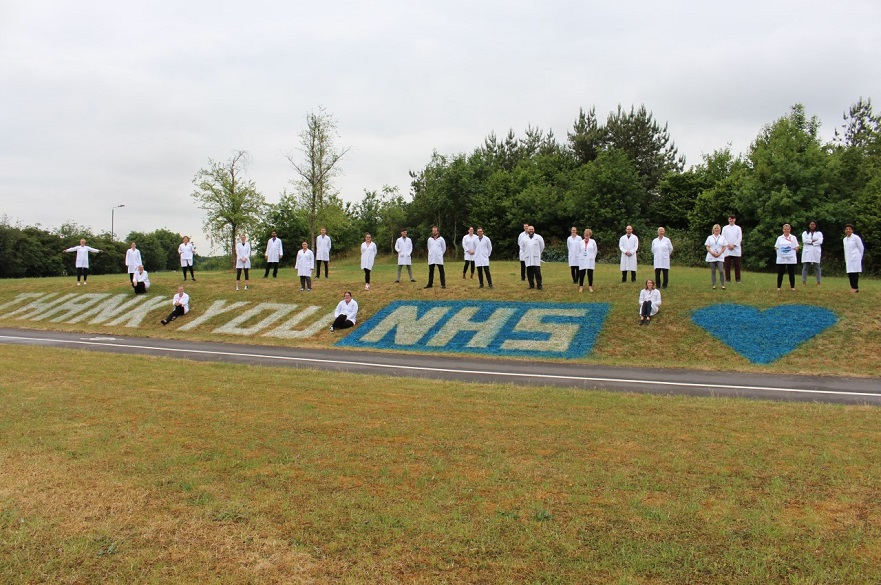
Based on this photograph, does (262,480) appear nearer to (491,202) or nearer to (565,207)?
(565,207)

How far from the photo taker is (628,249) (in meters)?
26.1

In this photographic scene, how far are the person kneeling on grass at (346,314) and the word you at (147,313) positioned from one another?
659 millimetres

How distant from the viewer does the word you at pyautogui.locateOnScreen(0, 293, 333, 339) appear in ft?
86.5

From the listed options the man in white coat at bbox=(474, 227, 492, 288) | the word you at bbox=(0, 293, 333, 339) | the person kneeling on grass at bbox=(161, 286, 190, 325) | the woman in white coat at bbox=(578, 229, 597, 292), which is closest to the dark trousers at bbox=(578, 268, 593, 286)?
the woman in white coat at bbox=(578, 229, 597, 292)

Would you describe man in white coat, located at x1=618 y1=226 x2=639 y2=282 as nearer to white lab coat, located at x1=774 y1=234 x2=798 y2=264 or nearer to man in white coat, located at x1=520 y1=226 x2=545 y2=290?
man in white coat, located at x1=520 y1=226 x2=545 y2=290

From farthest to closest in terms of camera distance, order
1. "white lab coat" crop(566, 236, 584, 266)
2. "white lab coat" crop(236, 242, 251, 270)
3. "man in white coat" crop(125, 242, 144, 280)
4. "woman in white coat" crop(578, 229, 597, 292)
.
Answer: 1. "man in white coat" crop(125, 242, 144, 280)
2. "white lab coat" crop(236, 242, 251, 270)
3. "white lab coat" crop(566, 236, 584, 266)
4. "woman in white coat" crop(578, 229, 597, 292)

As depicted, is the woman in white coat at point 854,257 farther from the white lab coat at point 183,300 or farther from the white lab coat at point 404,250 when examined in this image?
the white lab coat at point 183,300

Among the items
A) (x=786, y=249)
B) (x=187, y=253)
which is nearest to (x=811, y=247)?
(x=786, y=249)

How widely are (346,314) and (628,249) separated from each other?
11774mm

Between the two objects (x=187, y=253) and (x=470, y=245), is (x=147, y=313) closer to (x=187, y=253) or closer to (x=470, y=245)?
(x=187, y=253)

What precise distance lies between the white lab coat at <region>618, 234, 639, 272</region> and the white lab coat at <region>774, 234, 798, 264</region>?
16.7 feet

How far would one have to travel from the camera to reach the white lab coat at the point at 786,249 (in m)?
22.9

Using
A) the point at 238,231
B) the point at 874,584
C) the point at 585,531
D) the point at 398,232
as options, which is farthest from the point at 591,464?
the point at 398,232

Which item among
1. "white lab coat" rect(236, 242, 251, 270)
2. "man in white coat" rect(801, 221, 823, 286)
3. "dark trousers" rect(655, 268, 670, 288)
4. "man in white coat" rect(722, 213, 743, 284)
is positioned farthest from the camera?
"white lab coat" rect(236, 242, 251, 270)
